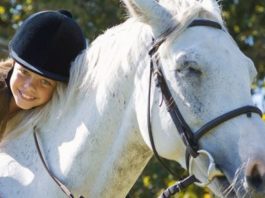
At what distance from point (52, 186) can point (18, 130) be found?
1.43 feet

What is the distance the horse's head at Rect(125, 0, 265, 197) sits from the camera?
133 inches

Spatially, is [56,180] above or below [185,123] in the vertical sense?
below

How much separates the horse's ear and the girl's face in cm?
64

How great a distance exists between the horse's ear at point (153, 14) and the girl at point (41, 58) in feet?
1.69

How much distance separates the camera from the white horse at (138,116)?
344 cm

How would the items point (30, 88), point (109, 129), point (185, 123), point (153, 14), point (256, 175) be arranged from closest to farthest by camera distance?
point (256, 175)
point (185, 123)
point (153, 14)
point (109, 129)
point (30, 88)

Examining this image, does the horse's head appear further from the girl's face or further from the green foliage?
the green foliage

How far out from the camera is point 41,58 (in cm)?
404

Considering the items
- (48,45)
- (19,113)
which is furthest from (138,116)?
(19,113)

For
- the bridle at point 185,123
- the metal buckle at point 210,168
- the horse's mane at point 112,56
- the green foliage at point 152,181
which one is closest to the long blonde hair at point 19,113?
the horse's mane at point 112,56

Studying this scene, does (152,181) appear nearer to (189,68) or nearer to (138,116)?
(138,116)

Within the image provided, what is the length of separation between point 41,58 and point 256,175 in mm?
1337

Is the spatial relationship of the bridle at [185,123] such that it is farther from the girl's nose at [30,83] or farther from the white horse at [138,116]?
the girl's nose at [30,83]

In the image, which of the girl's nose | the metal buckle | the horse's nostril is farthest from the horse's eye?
the girl's nose
